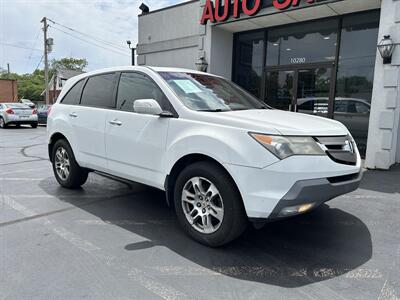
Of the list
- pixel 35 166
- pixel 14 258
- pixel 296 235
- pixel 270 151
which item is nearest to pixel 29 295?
pixel 14 258

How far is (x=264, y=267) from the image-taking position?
311 centimetres

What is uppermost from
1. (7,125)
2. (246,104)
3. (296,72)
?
(296,72)

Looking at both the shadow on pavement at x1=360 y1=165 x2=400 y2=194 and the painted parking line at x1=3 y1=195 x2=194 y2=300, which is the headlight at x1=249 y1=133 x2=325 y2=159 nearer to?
the painted parking line at x1=3 y1=195 x2=194 y2=300

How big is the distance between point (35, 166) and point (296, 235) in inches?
232

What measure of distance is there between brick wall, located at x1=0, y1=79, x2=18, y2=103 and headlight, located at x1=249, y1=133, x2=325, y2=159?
4109cm

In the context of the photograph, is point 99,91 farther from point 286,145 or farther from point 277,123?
point 286,145

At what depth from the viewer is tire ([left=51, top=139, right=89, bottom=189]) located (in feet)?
17.4

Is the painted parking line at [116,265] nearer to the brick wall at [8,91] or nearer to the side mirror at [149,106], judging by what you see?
Answer: the side mirror at [149,106]

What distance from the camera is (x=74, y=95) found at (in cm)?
534

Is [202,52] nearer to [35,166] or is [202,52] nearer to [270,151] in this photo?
[35,166]

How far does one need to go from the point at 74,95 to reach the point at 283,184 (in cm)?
372

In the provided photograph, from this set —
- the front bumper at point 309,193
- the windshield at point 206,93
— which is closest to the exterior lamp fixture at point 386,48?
the windshield at point 206,93

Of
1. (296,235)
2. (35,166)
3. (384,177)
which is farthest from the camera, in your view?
(35,166)

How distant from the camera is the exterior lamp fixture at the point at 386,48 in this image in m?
7.06
